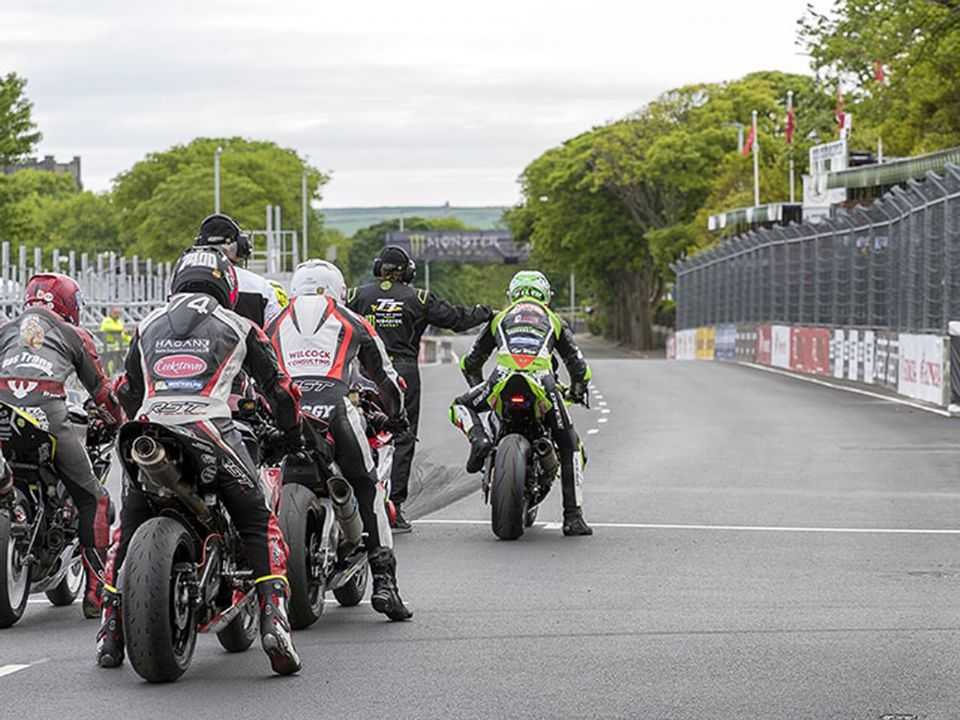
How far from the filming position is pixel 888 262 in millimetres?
34531

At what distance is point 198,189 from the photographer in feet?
391

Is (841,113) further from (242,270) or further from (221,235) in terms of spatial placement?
(221,235)

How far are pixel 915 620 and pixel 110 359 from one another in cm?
2138

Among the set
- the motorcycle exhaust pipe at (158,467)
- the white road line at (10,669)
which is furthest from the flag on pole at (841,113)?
the motorcycle exhaust pipe at (158,467)

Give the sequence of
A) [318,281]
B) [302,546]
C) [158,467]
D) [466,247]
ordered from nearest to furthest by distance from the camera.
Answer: [158,467]
[302,546]
[318,281]
[466,247]

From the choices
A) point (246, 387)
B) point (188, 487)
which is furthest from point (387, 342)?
point (188, 487)

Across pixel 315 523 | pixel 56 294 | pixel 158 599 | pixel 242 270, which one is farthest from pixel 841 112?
pixel 158 599

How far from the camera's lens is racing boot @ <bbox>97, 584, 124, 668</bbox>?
8.20 metres

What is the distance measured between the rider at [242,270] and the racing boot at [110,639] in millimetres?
2009

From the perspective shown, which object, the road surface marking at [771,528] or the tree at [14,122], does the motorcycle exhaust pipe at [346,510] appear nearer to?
the road surface marking at [771,528]

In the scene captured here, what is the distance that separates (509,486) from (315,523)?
3923mm

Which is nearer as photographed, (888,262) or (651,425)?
(651,425)

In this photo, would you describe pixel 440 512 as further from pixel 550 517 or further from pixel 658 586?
pixel 658 586

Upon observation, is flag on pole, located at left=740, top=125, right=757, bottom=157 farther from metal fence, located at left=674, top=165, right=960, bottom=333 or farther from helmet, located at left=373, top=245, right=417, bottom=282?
helmet, located at left=373, top=245, right=417, bottom=282
